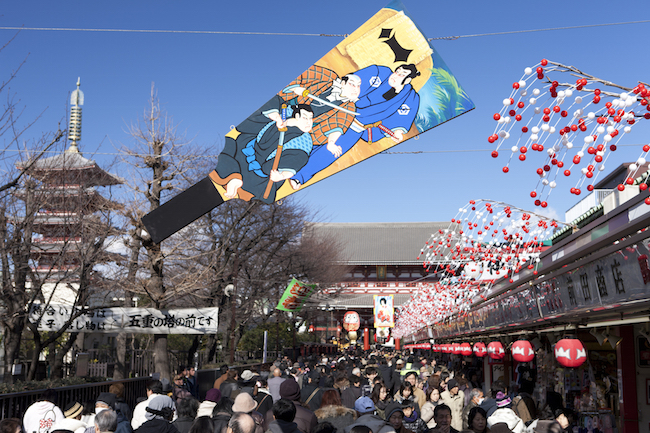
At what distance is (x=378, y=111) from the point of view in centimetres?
855

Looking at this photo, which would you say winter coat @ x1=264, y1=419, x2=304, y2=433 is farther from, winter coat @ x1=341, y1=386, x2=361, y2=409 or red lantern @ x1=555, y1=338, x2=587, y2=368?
red lantern @ x1=555, y1=338, x2=587, y2=368

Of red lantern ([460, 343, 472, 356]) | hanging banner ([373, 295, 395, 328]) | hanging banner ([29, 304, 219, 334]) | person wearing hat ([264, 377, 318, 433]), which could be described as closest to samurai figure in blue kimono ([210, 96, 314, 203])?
person wearing hat ([264, 377, 318, 433])

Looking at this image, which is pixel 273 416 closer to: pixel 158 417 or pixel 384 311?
pixel 158 417

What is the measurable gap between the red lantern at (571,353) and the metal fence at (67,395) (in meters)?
7.68

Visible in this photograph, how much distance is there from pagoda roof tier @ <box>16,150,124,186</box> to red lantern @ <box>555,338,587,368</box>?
10686mm

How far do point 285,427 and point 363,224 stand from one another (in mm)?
55388

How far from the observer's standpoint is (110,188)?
586 inches

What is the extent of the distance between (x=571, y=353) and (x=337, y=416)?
365 centimetres

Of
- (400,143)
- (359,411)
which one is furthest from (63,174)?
(359,411)

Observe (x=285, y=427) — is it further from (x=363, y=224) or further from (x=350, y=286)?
(x=363, y=224)

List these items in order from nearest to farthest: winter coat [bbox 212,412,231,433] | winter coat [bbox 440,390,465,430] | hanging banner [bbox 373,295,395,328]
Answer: winter coat [bbox 212,412,231,433] → winter coat [bbox 440,390,465,430] → hanging banner [bbox 373,295,395,328]

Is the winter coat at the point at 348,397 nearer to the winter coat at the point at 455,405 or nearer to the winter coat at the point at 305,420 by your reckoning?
the winter coat at the point at 455,405

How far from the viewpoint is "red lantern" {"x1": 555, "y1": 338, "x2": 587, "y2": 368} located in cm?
787

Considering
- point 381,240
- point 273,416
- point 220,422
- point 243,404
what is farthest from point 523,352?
point 381,240
